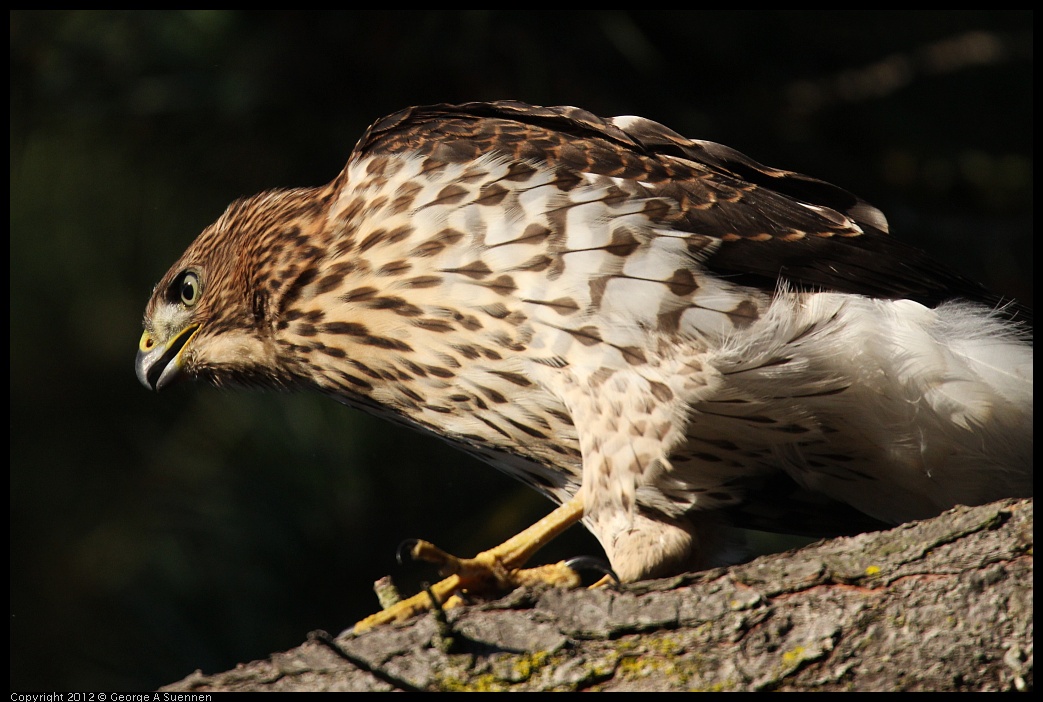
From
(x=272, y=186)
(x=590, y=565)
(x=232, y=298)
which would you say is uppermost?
(x=272, y=186)

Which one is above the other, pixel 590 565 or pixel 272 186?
pixel 272 186

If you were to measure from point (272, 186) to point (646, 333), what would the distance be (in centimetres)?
274

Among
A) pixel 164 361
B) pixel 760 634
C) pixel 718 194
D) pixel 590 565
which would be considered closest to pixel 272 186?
pixel 164 361

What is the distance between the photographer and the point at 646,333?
8.51 feet

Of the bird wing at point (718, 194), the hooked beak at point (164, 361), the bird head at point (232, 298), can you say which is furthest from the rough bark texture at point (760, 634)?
the hooked beak at point (164, 361)

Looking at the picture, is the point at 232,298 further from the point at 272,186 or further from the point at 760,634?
the point at 760,634

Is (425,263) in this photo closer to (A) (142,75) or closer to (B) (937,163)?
(A) (142,75)

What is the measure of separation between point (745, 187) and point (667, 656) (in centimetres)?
145

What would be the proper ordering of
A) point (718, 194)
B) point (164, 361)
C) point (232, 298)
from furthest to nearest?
point (164, 361) → point (232, 298) → point (718, 194)

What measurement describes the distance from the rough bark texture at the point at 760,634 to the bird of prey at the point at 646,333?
494mm

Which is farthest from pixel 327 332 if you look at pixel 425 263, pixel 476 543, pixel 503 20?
pixel 503 20

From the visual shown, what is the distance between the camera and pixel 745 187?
296cm

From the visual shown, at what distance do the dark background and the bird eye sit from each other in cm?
128

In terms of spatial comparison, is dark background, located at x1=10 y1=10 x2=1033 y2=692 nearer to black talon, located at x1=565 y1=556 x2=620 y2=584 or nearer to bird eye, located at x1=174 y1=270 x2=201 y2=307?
bird eye, located at x1=174 y1=270 x2=201 y2=307
